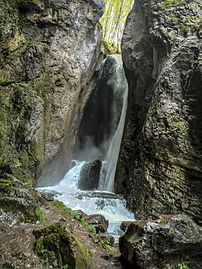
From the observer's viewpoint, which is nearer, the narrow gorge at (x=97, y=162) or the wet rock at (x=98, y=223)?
the narrow gorge at (x=97, y=162)

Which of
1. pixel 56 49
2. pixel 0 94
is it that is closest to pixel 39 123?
pixel 0 94

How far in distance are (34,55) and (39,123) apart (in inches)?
170

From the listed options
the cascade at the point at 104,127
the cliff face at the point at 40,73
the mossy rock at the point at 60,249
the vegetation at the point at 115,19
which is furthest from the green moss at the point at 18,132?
the vegetation at the point at 115,19

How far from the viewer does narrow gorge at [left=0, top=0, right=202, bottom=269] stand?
12.9 feet

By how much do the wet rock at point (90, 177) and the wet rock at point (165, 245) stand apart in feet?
41.3

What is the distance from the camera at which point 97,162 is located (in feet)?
56.9

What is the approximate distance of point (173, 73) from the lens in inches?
415

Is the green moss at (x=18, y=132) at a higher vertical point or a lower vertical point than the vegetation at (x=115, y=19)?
lower

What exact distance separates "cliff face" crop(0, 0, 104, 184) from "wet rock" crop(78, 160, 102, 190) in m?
2.05

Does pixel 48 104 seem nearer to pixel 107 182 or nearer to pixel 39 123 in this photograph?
pixel 39 123

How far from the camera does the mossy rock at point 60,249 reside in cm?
347

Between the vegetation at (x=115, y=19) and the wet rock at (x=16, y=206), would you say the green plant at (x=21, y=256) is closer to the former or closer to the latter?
the wet rock at (x=16, y=206)

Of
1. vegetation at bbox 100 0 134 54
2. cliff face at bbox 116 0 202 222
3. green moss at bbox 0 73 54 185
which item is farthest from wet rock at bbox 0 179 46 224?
vegetation at bbox 100 0 134 54

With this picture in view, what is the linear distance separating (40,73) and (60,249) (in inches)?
444
